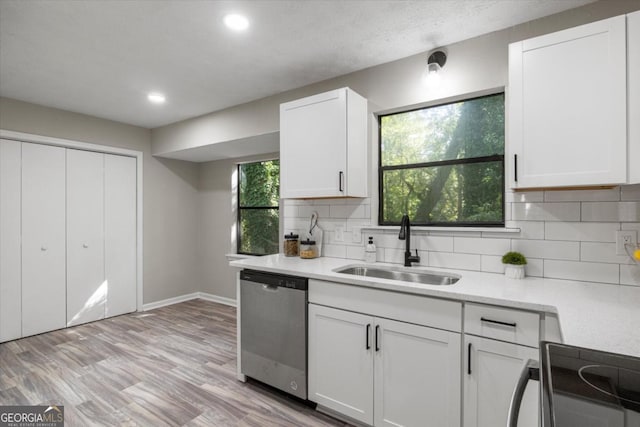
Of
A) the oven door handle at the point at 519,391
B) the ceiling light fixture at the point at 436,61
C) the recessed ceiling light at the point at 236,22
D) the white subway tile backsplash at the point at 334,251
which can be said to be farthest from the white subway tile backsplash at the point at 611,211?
the recessed ceiling light at the point at 236,22

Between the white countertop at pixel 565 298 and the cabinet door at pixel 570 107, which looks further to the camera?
the cabinet door at pixel 570 107

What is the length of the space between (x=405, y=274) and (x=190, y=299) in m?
3.79

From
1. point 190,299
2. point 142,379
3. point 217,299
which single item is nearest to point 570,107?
point 142,379

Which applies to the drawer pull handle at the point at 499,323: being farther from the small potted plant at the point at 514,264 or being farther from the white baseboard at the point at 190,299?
the white baseboard at the point at 190,299

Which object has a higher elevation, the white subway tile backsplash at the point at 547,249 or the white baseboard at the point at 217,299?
the white subway tile backsplash at the point at 547,249

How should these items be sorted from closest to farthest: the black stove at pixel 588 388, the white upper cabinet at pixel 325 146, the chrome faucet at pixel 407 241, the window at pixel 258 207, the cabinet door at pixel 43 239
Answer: the black stove at pixel 588 388 → the chrome faucet at pixel 407 241 → the white upper cabinet at pixel 325 146 → the cabinet door at pixel 43 239 → the window at pixel 258 207

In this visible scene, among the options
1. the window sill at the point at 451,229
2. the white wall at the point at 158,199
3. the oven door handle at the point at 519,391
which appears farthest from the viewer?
the white wall at the point at 158,199

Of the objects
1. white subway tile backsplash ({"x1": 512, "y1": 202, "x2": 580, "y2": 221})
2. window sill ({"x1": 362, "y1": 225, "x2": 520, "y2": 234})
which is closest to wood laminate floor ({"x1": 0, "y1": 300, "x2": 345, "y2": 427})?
window sill ({"x1": 362, "y1": 225, "x2": 520, "y2": 234})

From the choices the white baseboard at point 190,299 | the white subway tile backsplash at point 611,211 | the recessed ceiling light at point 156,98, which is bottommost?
the white baseboard at point 190,299

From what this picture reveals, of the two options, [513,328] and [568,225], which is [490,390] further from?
[568,225]

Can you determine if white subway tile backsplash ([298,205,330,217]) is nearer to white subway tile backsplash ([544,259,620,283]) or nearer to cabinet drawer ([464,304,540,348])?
cabinet drawer ([464,304,540,348])

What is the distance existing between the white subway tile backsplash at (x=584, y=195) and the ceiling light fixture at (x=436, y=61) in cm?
107

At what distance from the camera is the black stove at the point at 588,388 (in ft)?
1.93

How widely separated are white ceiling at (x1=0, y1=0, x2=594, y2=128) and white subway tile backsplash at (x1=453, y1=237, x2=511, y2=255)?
135 centimetres
